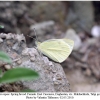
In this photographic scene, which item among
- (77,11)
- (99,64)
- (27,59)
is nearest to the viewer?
(27,59)

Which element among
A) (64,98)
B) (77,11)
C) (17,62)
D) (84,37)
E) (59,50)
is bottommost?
(64,98)

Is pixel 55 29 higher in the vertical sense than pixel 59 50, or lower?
higher

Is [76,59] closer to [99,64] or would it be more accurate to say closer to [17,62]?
[99,64]

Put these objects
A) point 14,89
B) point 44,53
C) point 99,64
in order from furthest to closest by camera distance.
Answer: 1. point 99,64
2. point 44,53
3. point 14,89

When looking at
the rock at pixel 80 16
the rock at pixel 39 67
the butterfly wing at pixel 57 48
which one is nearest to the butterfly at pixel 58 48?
the butterfly wing at pixel 57 48

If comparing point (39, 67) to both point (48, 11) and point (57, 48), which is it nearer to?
point (57, 48)

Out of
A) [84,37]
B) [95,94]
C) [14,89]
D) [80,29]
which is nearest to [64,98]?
[95,94]
